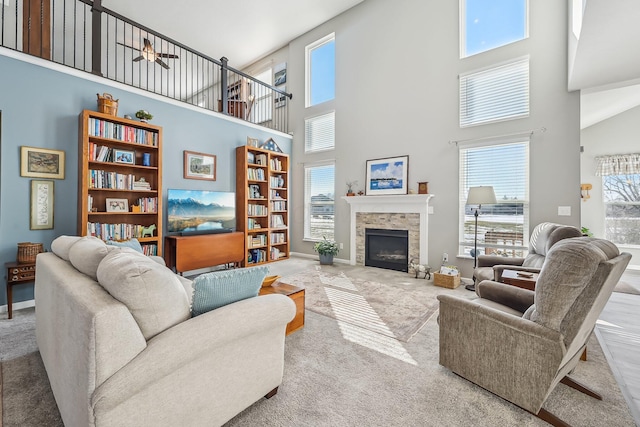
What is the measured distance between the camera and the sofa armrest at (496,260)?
10.4 ft

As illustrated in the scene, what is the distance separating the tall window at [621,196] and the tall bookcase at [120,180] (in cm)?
793

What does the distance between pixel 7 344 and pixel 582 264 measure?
4061mm

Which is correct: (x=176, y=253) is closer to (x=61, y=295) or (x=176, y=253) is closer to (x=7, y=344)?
(x=7, y=344)

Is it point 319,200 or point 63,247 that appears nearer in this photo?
point 63,247

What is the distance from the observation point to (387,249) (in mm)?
5074

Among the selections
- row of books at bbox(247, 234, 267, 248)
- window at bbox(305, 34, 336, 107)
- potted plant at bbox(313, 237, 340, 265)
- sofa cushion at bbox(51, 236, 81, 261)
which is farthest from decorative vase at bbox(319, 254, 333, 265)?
sofa cushion at bbox(51, 236, 81, 261)

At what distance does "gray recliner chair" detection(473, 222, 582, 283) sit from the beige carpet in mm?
687

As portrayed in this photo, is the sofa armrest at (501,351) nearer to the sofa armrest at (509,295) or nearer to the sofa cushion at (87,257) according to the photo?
the sofa armrest at (509,295)

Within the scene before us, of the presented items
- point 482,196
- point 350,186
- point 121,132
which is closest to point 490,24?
point 482,196

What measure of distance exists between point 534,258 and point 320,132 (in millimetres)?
4588

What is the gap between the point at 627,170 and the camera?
16.1 ft

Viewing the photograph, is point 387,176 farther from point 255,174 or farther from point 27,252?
point 27,252

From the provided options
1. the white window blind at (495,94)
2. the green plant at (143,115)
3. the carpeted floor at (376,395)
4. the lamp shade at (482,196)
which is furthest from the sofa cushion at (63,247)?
the white window blind at (495,94)

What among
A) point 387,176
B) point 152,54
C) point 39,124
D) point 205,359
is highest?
point 152,54
